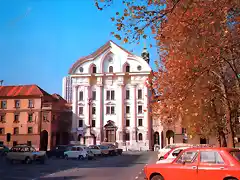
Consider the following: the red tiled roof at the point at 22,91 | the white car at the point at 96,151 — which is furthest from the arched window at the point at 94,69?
the white car at the point at 96,151

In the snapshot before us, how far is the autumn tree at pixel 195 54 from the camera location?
11.2m

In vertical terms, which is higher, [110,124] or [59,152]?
[110,124]

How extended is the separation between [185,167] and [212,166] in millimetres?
954

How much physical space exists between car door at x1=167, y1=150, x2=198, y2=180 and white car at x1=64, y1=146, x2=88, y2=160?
25.9 meters

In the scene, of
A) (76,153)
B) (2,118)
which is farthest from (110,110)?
(76,153)

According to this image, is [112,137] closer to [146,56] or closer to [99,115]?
[99,115]

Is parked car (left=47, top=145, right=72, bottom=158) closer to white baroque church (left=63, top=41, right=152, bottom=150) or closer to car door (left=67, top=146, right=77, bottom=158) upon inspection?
car door (left=67, top=146, right=77, bottom=158)

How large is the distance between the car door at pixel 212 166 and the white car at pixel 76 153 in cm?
2666

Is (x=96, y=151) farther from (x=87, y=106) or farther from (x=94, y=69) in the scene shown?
(x=94, y=69)

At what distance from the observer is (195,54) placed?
46.4 ft

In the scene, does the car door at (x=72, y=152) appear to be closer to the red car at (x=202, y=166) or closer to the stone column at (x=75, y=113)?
the red car at (x=202, y=166)

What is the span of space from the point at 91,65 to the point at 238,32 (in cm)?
5944

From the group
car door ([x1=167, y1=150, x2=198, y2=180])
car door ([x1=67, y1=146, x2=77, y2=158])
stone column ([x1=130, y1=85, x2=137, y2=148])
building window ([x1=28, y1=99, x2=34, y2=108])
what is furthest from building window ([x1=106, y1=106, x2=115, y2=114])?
car door ([x1=167, y1=150, x2=198, y2=180])

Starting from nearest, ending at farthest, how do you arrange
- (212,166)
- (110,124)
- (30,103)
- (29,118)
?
(212,166), (29,118), (30,103), (110,124)
